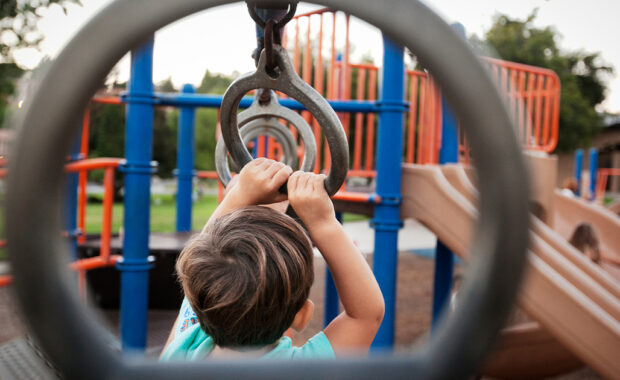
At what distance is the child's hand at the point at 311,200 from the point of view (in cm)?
49

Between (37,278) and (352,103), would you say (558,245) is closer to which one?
(352,103)

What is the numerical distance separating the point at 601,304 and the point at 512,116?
4.99 ft

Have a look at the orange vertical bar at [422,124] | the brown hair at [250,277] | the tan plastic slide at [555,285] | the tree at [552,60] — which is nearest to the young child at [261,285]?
the brown hair at [250,277]

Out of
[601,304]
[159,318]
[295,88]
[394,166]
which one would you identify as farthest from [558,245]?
[159,318]

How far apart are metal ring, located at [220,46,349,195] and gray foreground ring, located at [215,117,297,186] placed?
0.20 meters

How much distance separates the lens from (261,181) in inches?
23.0

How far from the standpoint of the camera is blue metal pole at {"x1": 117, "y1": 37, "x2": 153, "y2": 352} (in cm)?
153

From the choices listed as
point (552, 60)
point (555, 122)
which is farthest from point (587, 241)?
point (552, 60)

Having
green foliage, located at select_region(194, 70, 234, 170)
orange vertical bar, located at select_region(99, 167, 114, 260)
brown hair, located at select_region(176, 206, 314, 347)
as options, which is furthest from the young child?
green foliage, located at select_region(194, 70, 234, 170)

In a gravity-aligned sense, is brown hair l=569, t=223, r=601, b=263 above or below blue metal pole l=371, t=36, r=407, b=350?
below

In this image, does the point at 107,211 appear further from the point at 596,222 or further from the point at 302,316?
the point at 596,222

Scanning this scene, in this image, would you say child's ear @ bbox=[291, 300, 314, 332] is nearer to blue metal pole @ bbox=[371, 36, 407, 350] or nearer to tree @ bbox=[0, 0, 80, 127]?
blue metal pole @ bbox=[371, 36, 407, 350]

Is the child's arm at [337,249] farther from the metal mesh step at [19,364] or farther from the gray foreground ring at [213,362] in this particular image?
the metal mesh step at [19,364]

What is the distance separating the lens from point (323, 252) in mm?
508
